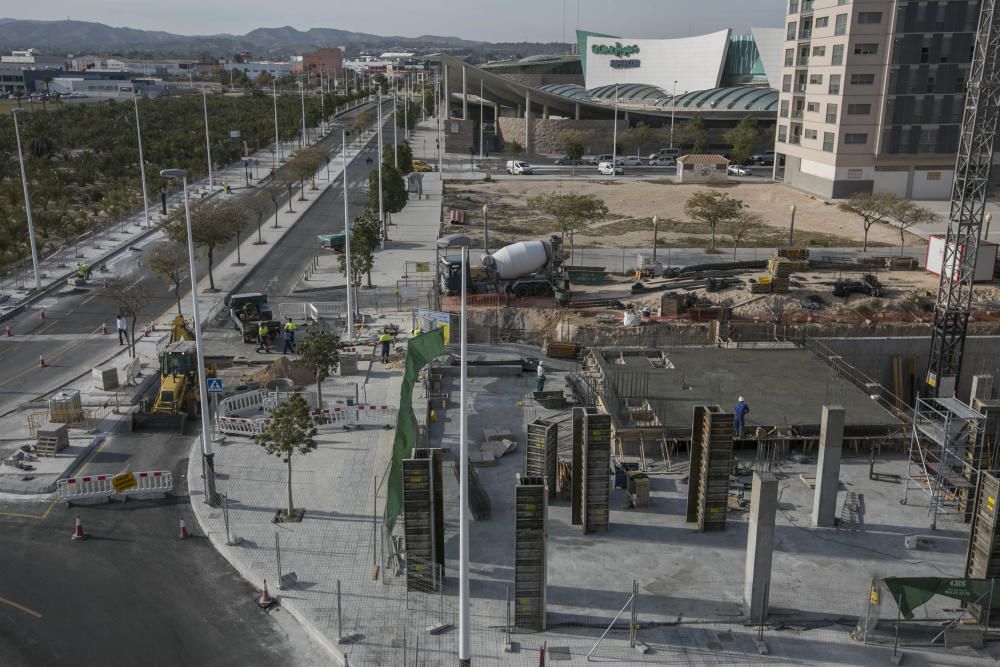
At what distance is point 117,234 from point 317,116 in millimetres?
73769

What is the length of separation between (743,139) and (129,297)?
216 feet

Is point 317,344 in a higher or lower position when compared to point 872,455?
higher

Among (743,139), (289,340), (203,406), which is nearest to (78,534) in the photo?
(203,406)

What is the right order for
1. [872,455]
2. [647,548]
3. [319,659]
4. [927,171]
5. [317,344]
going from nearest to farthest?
[319,659]
[647,548]
[872,455]
[317,344]
[927,171]

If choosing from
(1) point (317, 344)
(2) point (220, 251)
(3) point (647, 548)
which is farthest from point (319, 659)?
(2) point (220, 251)

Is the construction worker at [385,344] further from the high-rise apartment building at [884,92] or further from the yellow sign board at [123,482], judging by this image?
the high-rise apartment building at [884,92]

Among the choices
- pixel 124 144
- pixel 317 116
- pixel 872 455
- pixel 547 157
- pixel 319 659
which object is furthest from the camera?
pixel 317 116

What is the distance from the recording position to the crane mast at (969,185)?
27.3 metres

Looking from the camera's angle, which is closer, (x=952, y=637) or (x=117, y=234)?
(x=952, y=637)

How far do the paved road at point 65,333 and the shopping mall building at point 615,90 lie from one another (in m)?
56.8

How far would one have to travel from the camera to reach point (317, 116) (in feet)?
403

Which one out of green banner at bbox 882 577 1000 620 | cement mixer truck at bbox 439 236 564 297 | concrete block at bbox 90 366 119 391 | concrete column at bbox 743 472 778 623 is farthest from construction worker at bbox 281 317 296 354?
green banner at bbox 882 577 1000 620

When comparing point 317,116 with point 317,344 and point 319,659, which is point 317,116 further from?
point 319,659

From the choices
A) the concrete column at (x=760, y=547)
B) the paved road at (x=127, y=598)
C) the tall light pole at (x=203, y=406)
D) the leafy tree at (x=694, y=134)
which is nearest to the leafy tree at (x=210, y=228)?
the tall light pole at (x=203, y=406)
